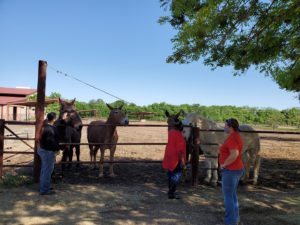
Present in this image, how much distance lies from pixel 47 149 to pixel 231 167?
355 centimetres

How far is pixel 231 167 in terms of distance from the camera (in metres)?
3.02

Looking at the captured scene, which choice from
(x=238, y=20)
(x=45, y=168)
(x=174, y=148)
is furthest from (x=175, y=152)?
(x=238, y=20)

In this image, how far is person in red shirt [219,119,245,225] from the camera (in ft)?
9.85

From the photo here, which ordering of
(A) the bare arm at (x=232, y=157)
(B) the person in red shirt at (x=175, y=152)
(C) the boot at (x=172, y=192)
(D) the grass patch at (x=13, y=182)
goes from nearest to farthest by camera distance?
(A) the bare arm at (x=232, y=157) < (B) the person in red shirt at (x=175, y=152) < (C) the boot at (x=172, y=192) < (D) the grass patch at (x=13, y=182)

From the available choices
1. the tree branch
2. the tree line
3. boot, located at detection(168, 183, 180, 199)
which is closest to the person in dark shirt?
boot, located at detection(168, 183, 180, 199)

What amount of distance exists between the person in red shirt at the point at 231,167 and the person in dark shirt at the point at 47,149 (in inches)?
130

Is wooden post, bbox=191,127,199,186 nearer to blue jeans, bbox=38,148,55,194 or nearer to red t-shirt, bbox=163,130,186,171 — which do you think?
red t-shirt, bbox=163,130,186,171

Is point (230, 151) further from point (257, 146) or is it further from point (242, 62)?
point (257, 146)

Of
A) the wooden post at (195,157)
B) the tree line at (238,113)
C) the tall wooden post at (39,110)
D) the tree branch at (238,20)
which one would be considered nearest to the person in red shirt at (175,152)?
the wooden post at (195,157)

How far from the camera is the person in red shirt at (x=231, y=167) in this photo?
118 inches

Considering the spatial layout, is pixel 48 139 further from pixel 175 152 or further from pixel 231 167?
pixel 231 167

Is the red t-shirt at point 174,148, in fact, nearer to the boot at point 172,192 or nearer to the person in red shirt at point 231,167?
the boot at point 172,192

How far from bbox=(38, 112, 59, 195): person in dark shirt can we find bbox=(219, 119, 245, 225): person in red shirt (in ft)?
10.9

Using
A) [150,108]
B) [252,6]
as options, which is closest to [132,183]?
[252,6]
